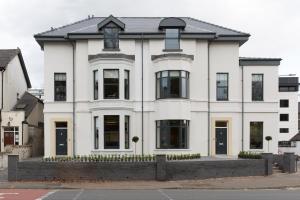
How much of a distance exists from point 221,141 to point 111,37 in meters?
11.5

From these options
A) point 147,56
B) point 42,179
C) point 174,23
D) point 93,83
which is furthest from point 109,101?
point 42,179

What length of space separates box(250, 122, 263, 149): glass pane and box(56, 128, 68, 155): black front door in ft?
47.3

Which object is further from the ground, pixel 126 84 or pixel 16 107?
pixel 126 84

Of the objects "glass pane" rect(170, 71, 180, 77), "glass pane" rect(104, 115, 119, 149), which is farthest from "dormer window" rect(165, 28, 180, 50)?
"glass pane" rect(104, 115, 119, 149)

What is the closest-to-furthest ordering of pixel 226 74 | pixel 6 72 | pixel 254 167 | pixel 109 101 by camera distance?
1. pixel 254 167
2. pixel 109 101
3. pixel 226 74
4. pixel 6 72

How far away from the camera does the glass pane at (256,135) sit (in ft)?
129

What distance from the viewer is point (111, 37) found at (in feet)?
123

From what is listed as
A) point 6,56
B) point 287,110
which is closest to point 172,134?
point 6,56

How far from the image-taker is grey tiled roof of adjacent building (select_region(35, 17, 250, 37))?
38.1 m

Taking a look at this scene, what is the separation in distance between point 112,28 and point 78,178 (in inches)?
544

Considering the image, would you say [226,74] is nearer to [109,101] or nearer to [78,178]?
[109,101]

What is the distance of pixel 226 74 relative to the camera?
38844 millimetres

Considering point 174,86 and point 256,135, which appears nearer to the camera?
point 174,86

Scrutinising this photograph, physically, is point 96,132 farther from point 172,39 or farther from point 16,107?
point 16,107
